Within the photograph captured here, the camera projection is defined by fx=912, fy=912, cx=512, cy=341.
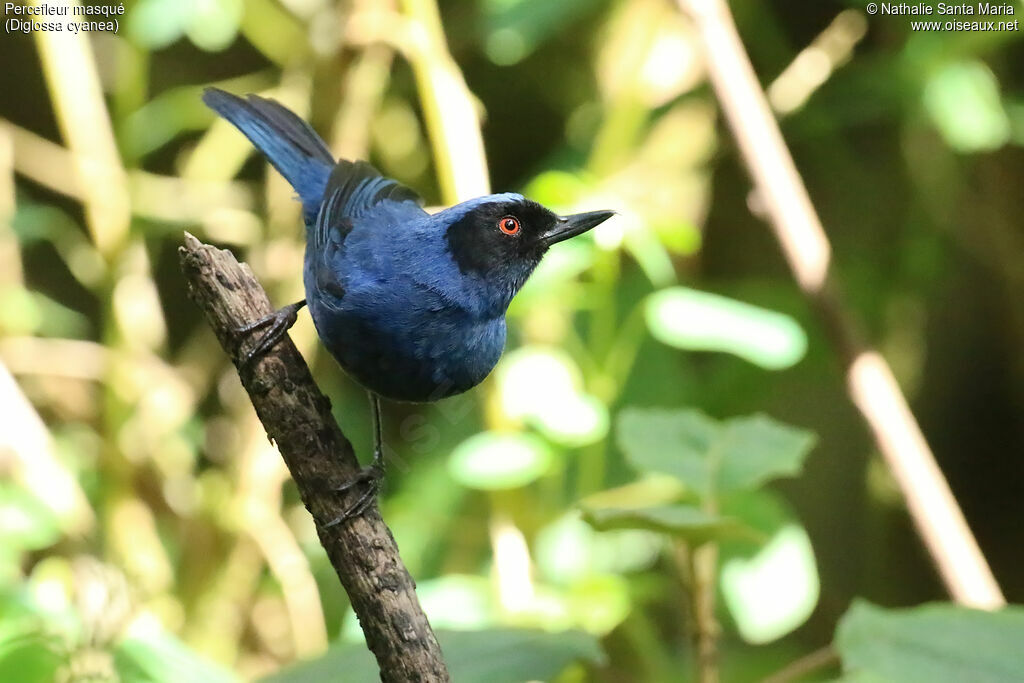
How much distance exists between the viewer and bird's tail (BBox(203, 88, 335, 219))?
2.46m

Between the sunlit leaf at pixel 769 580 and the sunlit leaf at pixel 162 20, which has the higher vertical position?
the sunlit leaf at pixel 162 20

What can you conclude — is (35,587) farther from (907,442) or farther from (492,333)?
(907,442)

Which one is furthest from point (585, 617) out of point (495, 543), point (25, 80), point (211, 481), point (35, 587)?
point (25, 80)

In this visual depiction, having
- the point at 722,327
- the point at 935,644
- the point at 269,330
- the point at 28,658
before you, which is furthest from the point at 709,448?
the point at 28,658

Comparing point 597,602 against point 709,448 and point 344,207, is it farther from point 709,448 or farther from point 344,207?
point 344,207

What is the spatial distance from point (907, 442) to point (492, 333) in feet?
3.74

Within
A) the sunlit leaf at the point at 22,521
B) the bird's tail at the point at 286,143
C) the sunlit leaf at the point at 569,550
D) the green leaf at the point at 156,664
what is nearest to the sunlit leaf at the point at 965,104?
the sunlit leaf at the point at 569,550

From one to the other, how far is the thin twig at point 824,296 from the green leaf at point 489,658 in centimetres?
110

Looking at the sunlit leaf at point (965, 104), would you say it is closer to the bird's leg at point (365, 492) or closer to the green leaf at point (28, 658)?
the bird's leg at point (365, 492)

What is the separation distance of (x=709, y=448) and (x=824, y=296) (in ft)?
2.20

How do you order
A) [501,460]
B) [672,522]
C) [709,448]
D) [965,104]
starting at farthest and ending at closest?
[965,104]
[501,460]
[709,448]
[672,522]

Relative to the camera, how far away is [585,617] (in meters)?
2.32

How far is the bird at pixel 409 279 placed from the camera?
1.91 metres

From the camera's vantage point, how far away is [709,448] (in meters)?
1.98
